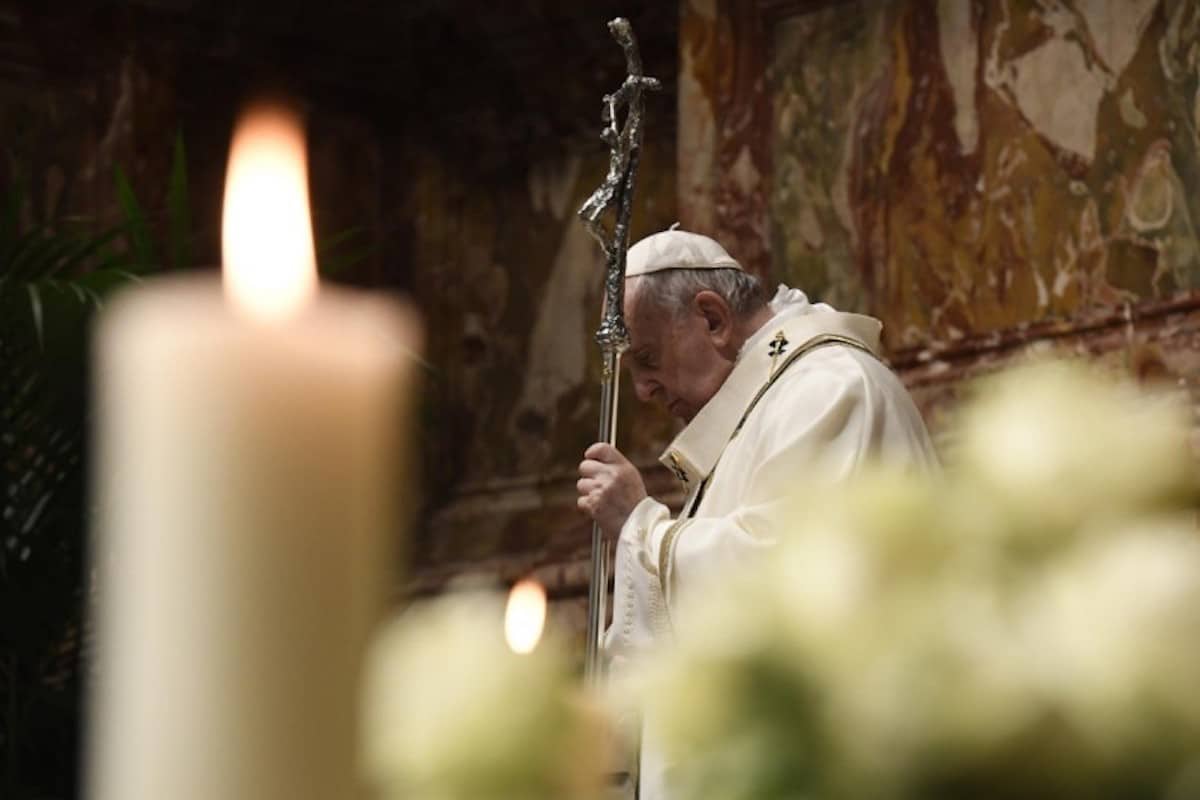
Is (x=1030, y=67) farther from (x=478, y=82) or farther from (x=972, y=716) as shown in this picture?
(x=972, y=716)

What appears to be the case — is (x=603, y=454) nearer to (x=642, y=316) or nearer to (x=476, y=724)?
(x=642, y=316)

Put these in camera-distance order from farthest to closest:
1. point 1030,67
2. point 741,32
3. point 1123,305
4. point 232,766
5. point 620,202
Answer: point 741,32
point 1030,67
point 1123,305
point 620,202
point 232,766

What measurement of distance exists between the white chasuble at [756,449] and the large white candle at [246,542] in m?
3.49

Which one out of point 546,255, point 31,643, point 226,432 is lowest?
point 31,643

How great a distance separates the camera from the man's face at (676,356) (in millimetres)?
4828

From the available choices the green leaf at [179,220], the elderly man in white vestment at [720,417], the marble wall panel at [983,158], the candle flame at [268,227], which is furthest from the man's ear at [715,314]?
the candle flame at [268,227]

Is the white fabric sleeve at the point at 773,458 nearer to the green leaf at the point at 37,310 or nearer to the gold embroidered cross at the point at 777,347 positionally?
the gold embroidered cross at the point at 777,347

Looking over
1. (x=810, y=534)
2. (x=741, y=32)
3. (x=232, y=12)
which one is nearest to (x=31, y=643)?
(x=741, y=32)

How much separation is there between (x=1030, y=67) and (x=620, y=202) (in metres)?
2.71

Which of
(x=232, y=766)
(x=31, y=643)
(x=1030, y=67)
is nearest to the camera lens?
(x=232, y=766)

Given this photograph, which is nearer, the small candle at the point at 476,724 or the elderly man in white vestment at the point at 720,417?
the small candle at the point at 476,724

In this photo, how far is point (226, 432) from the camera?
1.72 feet

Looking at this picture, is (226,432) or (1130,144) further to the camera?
(1130,144)

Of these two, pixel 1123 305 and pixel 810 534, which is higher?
pixel 810 534
